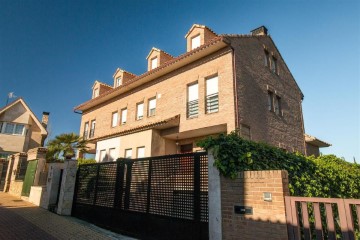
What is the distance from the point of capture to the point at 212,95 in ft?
43.8

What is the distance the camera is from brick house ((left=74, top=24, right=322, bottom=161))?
41.9ft

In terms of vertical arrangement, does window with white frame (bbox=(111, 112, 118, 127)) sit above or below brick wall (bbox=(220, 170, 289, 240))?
above

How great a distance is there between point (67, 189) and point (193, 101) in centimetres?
811

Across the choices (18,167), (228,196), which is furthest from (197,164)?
(18,167)

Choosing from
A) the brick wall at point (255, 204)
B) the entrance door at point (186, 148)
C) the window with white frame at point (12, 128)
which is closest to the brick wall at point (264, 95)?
the entrance door at point (186, 148)

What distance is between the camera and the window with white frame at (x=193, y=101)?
1393cm

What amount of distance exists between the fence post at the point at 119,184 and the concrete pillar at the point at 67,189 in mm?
3551

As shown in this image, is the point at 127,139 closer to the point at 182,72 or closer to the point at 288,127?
the point at 182,72

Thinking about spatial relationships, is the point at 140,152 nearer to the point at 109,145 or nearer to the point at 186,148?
the point at 186,148

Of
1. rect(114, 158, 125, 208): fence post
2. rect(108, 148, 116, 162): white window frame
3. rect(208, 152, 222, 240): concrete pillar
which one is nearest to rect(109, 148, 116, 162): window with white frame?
rect(108, 148, 116, 162): white window frame

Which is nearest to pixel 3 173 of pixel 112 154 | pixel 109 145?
pixel 109 145

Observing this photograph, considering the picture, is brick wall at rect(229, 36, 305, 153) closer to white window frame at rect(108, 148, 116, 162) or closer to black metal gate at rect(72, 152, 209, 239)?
black metal gate at rect(72, 152, 209, 239)

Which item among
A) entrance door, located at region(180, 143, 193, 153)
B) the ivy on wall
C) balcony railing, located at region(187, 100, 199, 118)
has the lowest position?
the ivy on wall

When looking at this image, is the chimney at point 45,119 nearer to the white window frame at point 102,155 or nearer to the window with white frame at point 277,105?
the white window frame at point 102,155
